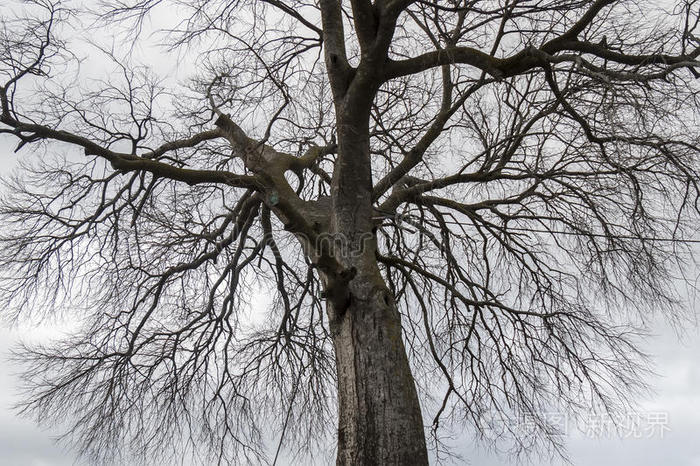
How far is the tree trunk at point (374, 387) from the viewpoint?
3.90 metres

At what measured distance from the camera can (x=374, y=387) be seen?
161 inches

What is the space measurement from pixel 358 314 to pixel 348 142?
4.63 feet

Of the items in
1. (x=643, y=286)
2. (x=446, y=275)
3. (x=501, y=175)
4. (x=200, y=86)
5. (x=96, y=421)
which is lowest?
(x=96, y=421)

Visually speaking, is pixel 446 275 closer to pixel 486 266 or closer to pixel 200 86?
pixel 486 266

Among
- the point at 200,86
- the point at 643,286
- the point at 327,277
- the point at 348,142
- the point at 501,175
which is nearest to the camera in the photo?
the point at 327,277

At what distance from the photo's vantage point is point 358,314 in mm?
4422

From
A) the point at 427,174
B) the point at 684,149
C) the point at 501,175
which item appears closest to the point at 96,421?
the point at 427,174

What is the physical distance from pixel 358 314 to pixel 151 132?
9.94 feet

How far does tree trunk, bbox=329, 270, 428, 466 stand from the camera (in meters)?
3.90

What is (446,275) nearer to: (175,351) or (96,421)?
(175,351)

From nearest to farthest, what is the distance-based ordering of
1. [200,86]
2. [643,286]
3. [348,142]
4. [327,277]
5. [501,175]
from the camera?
[327,277], [348,142], [643,286], [200,86], [501,175]

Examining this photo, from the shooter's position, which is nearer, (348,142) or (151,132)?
(348,142)

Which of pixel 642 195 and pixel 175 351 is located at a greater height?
pixel 642 195

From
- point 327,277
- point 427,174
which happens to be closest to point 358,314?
point 327,277
